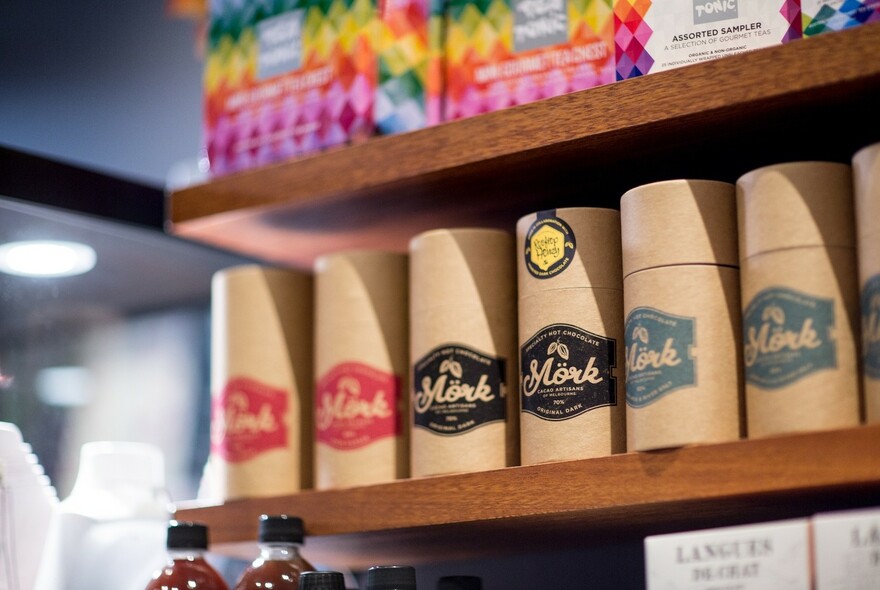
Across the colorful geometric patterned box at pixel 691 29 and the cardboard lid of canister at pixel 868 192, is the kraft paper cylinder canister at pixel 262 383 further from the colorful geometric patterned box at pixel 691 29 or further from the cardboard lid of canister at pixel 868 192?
the cardboard lid of canister at pixel 868 192

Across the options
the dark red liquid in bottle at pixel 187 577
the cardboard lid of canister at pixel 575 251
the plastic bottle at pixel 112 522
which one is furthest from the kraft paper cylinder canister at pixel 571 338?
the plastic bottle at pixel 112 522

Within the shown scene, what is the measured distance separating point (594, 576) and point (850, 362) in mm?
543

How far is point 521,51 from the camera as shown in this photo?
4.05ft

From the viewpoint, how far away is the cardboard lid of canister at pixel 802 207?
3.29 ft

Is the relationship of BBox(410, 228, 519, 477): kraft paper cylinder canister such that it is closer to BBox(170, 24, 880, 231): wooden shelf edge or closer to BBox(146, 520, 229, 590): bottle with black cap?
BBox(170, 24, 880, 231): wooden shelf edge

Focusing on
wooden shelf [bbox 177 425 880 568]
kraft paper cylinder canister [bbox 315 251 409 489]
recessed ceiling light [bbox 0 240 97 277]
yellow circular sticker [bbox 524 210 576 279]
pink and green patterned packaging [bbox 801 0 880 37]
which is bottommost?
wooden shelf [bbox 177 425 880 568]

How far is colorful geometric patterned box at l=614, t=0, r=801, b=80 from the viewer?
109 centimetres

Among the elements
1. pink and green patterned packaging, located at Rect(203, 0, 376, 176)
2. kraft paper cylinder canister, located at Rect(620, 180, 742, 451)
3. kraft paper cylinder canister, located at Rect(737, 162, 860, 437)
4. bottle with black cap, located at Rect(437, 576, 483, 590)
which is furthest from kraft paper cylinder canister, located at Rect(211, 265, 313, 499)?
kraft paper cylinder canister, located at Rect(737, 162, 860, 437)

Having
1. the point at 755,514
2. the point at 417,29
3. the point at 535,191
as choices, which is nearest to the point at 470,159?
the point at 535,191

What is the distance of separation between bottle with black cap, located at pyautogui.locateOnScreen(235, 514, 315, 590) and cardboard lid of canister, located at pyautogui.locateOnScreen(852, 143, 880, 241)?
2.06 feet

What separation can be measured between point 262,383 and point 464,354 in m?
0.29

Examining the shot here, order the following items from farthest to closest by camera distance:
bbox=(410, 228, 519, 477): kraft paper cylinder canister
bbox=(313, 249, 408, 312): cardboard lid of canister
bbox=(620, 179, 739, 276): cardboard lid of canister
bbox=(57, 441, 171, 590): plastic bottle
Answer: bbox=(57, 441, 171, 590): plastic bottle, bbox=(313, 249, 408, 312): cardboard lid of canister, bbox=(410, 228, 519, 477): kraft paper cylinder canister, bbox=(620, 179, 739, 276): cardboard lid of canister

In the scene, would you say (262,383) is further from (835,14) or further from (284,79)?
(835,14)

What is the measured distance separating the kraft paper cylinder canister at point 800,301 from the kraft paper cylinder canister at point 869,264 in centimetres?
2
